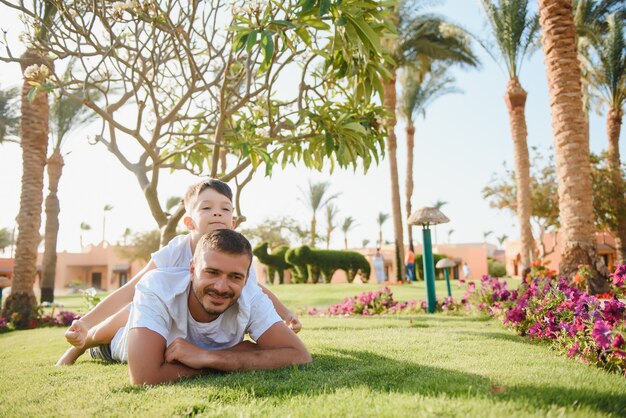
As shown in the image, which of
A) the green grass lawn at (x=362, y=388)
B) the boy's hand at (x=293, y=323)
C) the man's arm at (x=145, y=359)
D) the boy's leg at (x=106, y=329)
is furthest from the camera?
the boy's hand at (x=293, y=323)

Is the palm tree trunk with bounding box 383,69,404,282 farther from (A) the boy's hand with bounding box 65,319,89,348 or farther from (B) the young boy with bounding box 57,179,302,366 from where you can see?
(A) the boy's hand with bounding box 65,319,89,348

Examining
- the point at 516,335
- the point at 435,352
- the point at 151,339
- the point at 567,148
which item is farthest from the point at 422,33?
the point at 151,339

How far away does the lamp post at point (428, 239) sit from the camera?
8938 mm

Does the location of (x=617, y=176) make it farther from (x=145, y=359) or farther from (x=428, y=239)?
(x=145, y=359)

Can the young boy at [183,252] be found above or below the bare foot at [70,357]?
above

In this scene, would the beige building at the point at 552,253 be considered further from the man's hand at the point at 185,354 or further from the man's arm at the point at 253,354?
the man's hand at the point at 185,354

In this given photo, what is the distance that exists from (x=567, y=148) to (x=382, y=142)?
4.09m

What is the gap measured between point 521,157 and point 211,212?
14.5 meters

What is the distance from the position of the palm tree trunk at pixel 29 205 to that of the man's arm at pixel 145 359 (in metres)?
7.64

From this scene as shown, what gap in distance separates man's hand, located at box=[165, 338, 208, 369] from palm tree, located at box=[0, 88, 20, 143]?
19.7 metres

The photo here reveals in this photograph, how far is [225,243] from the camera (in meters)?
2.85

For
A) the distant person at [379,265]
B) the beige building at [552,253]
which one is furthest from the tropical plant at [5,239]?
the beige building at [552,253]

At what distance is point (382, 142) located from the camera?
5.89 metres

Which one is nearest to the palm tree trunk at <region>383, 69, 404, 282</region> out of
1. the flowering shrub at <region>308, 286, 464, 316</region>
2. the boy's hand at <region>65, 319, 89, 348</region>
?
the flowering shrub at <region>308, 286, 464, 316</region>
